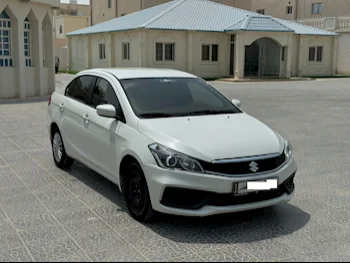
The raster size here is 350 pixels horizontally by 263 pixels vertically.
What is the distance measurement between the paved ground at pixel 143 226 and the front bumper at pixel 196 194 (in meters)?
0.29

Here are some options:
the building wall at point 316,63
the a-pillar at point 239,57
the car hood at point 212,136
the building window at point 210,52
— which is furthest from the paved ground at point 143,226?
the building wall at point 316,63

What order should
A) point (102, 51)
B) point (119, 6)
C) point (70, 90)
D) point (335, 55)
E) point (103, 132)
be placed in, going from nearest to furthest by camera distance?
point (103, 132) < point (70, 90) < point (335, 55) < point (102, 51) < point (119, 6)

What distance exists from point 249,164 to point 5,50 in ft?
50.1

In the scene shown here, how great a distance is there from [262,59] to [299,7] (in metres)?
15.8

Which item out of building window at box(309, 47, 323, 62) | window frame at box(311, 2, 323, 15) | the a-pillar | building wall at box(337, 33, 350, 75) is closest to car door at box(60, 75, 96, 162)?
the a-pillar

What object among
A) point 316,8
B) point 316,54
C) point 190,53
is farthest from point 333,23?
point 190,53

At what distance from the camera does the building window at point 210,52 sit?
1356 inches

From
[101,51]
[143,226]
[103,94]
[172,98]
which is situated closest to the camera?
[143,226]

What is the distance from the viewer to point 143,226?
16.2 ft

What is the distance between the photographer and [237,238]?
15.2 feet

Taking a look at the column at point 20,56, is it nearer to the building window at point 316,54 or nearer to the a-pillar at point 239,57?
the a-pillar at point 239,57

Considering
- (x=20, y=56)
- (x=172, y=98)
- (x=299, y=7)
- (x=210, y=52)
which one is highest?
(x=299, y=7)

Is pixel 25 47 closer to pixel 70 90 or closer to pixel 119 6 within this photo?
pixel 70 90

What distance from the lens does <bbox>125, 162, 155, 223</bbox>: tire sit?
4.92m
